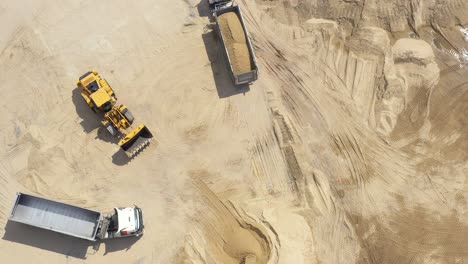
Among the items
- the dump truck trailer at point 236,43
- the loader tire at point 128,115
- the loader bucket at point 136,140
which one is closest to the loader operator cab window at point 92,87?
the loader tire at point 128,115

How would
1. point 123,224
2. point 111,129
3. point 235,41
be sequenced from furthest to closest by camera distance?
point 235,41 → point 111,129 → point 123,224

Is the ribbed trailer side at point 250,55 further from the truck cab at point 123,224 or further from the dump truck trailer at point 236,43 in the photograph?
the truck cab at point 123,224

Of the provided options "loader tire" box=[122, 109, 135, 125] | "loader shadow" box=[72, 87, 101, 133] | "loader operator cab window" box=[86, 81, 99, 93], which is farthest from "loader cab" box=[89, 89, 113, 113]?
"loader shadow" box=[72, 87, 101, 133]

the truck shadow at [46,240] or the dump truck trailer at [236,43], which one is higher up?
the dump truck trailer at [236,43]

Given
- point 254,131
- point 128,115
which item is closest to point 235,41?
point 254,131

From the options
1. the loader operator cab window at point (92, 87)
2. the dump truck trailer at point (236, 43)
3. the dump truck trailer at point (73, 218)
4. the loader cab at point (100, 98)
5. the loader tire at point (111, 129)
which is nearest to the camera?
the dump truck trailer at point (73, 218)

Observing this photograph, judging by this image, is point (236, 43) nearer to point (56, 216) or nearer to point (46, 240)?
point (56, 216)
